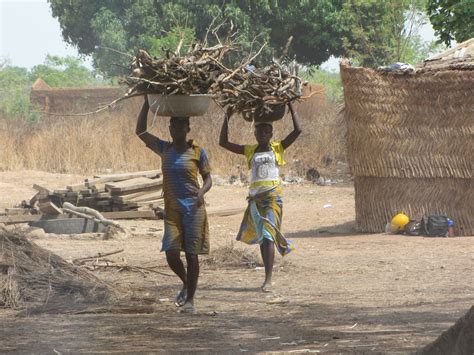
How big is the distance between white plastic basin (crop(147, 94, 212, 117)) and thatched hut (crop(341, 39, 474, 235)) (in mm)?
5735

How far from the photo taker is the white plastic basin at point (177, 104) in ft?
24.2

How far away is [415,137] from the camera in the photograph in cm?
1280

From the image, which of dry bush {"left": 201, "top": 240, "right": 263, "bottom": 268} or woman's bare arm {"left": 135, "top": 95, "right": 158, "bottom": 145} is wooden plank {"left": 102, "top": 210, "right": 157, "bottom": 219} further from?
woman's bare arm {"left": 135, "top": 95, "right": 158, "bottom": 145}

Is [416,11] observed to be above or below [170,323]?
above

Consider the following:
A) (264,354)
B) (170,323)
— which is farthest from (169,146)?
(264,354)

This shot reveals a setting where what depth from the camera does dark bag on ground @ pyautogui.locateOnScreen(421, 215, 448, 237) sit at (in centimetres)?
1266

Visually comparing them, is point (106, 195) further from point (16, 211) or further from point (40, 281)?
point (40, 281)

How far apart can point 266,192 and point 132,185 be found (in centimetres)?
670

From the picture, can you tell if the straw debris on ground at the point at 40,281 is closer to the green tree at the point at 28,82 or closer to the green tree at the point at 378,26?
the green tree at the point at 378,26

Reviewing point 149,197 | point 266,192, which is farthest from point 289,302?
point 149,197

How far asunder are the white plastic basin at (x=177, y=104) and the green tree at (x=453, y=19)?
10929 mm

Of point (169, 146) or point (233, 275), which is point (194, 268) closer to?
point (169, 146)

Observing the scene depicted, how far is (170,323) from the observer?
707cm

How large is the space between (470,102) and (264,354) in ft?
24.5
